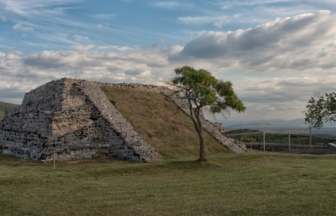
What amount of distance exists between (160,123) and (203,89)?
27.2ft

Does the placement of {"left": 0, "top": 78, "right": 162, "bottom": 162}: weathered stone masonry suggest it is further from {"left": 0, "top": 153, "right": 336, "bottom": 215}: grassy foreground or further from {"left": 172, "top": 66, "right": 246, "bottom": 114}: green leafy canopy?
{"left": 172, "top": 66, "right": 246, "bottom": 114}: green leafy canopy

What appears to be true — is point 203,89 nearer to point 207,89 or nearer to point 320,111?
point 207,89

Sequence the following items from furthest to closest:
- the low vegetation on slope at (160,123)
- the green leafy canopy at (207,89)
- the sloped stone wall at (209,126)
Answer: the sloped stone wall at (209,126) → the low vegetation on slope at (160,123) → the green leafy canopy at (207,89)

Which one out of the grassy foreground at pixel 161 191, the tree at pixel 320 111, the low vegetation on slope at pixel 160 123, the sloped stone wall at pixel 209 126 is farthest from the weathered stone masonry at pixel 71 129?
the tree at pixel 320 111

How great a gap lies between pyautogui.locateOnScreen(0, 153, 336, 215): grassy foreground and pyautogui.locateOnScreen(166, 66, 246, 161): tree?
3.61m

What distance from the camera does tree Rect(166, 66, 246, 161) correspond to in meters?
14.8

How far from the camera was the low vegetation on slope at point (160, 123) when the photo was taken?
18953mm

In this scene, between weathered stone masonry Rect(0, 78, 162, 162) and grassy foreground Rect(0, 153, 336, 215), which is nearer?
grassy foreground Rect(0, 153, 336, 215)

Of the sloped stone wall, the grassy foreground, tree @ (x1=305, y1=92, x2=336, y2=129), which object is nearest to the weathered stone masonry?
the grassy foreground

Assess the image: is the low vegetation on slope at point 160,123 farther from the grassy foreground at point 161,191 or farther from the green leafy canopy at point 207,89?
the grassy foreground at point 161,191

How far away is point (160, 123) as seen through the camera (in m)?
21.9

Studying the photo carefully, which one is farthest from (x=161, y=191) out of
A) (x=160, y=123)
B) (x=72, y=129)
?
(x=160, y=123)

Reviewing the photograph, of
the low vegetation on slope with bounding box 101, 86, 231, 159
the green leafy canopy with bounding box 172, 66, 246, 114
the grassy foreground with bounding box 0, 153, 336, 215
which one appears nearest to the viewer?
the grassy foreground with bounding box 0, 153, 336, 215

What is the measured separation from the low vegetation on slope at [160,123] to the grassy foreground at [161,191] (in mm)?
4406
